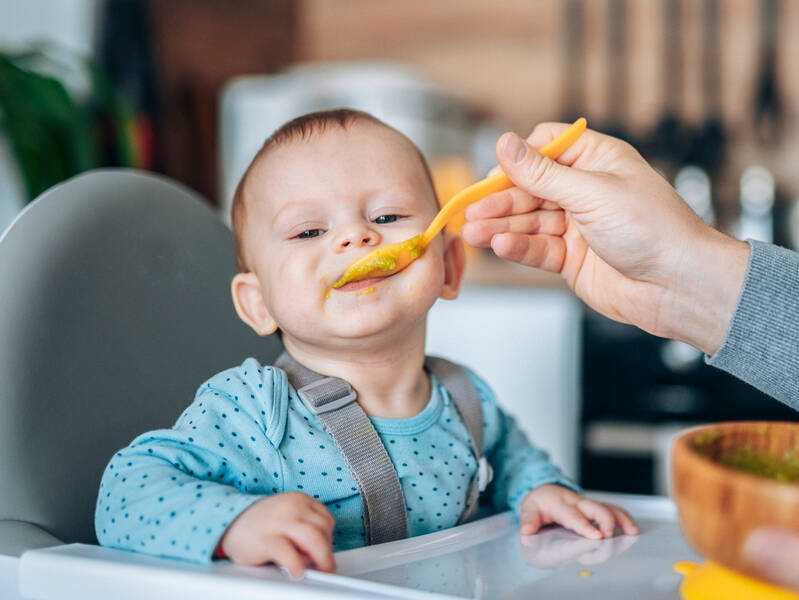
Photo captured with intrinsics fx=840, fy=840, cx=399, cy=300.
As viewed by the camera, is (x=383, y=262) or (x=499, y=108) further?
(x=499, y=108)

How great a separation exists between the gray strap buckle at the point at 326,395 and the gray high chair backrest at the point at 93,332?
0.15 metres

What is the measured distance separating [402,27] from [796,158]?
1.21 m

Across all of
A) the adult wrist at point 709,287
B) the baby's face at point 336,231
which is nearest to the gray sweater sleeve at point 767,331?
the adult wrist at point 709,287

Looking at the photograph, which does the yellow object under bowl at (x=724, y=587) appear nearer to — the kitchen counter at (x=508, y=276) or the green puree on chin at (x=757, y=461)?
the green puree on chin at (x=757, y=461)

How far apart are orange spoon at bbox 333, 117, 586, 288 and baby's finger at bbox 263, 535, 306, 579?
251mm

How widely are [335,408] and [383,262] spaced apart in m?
0.13

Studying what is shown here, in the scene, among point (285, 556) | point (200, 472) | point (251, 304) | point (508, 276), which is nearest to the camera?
point (285, 556)

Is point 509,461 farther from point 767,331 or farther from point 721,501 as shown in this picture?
point 721,501

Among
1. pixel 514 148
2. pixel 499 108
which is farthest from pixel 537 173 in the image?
pixel 499 108

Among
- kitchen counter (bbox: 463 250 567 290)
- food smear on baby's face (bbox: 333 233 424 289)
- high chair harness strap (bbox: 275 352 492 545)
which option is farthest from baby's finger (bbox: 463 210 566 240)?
kitchen counter (bbox: 463 250 567 290)

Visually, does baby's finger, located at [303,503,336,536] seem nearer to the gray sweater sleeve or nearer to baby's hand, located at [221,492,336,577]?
baby's hand, located at [221,492,336,577]

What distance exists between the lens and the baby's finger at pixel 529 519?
0.70 meters

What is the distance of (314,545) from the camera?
51cm

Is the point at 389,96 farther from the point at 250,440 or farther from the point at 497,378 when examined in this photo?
the point at 250,440
